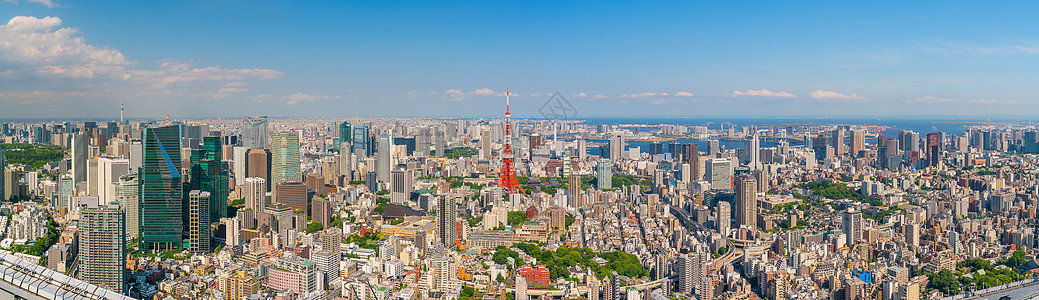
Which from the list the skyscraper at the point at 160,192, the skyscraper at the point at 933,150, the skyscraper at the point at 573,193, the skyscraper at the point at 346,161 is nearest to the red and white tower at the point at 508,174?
the skyscraper at the point at 573,193

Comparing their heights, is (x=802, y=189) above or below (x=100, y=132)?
below

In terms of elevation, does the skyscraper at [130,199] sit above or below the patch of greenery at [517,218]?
above

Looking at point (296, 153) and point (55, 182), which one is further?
point (296, 153)

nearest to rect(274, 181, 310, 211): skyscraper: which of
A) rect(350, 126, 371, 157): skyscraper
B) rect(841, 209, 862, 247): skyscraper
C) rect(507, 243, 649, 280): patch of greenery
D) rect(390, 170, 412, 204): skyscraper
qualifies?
rect(390, 170, 412, 204): skyscraper

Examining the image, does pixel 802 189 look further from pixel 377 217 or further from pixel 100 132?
pixel 100 132

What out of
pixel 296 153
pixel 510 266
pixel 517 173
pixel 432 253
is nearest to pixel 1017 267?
pixel 510 266

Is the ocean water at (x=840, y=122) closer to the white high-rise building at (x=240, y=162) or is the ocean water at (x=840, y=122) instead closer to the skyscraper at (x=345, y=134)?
the skyscraper at (x=345, y=134)

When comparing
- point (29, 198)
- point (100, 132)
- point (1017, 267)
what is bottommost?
point (1017, 267)
